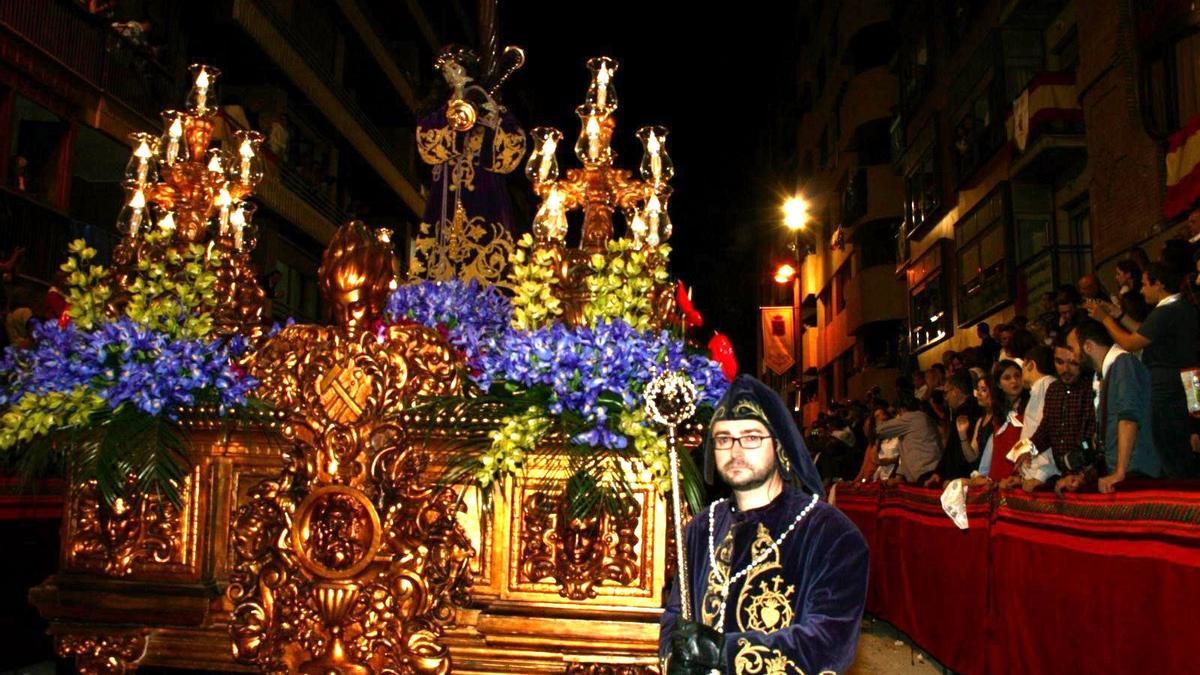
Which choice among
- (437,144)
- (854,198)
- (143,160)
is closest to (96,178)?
(437,144)

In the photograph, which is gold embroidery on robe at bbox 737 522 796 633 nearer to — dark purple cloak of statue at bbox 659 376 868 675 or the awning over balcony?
dark purple cloak of statue at bbox 659 376 868 675

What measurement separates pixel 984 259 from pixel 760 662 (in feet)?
66.4

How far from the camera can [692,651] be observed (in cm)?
276

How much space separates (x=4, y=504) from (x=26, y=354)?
2.04 metres

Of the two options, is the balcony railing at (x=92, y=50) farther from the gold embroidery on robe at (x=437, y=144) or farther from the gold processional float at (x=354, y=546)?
the gold processional float at (x=354, y=546)

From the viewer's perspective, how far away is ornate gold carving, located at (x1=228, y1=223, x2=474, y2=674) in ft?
12.2

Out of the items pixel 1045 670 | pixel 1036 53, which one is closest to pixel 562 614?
pixel 1045 670

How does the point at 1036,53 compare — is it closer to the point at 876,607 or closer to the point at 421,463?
the point at 876,607

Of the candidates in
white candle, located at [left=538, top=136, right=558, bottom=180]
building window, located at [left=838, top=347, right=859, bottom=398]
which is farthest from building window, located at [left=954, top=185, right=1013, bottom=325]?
white candle, located at [left=538, top=136, right=558, bottom=180]

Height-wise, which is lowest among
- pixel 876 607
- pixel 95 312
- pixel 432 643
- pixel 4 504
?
pixel 876 607

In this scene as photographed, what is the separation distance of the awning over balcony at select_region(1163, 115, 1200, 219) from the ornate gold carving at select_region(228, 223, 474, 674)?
10.7 metres

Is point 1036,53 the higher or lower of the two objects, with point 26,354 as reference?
higher

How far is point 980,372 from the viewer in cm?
979

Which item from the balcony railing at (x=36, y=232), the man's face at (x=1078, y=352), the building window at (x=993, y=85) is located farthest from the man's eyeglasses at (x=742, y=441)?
the building window at (x=993, y=85)
